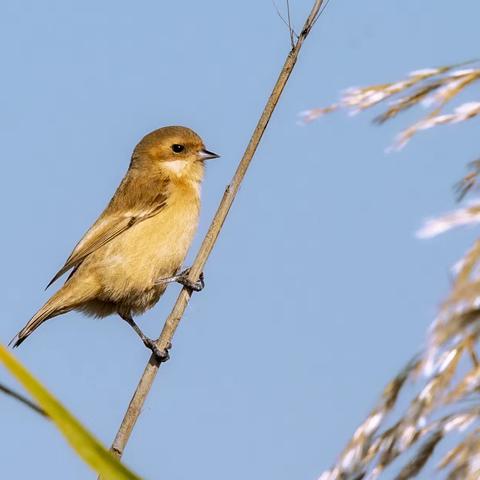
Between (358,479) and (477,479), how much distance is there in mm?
188

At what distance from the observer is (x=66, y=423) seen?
3.67 feet

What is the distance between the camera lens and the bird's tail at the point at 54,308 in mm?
5969

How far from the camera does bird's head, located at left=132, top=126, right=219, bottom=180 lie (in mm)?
7152

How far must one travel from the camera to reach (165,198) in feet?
21.9

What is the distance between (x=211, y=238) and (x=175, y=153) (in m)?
4.28

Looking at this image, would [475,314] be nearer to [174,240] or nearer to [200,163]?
[174,240]

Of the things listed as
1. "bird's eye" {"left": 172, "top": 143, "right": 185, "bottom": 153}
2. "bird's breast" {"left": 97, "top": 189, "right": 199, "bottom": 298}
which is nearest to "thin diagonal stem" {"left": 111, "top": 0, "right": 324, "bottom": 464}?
"bird's breast" {"left": 97, "top": 189, "right": 199, "bottom": 298}

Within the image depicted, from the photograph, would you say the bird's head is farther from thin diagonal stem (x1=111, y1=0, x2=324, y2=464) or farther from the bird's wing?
thin diagonal stem (x1=111, y1=0, x2=324, y2=464)

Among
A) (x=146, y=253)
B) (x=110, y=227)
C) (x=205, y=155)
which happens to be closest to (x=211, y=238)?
(x=146, y=253)

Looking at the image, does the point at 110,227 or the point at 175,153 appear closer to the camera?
the point at 110,227

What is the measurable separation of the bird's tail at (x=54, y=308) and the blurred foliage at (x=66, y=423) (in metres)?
4.95

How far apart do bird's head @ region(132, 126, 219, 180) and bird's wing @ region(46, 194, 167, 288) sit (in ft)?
1.74

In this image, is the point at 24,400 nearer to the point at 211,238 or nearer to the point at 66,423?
the point at 66,423

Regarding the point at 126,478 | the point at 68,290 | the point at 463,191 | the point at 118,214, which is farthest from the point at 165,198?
the point at 126,478
